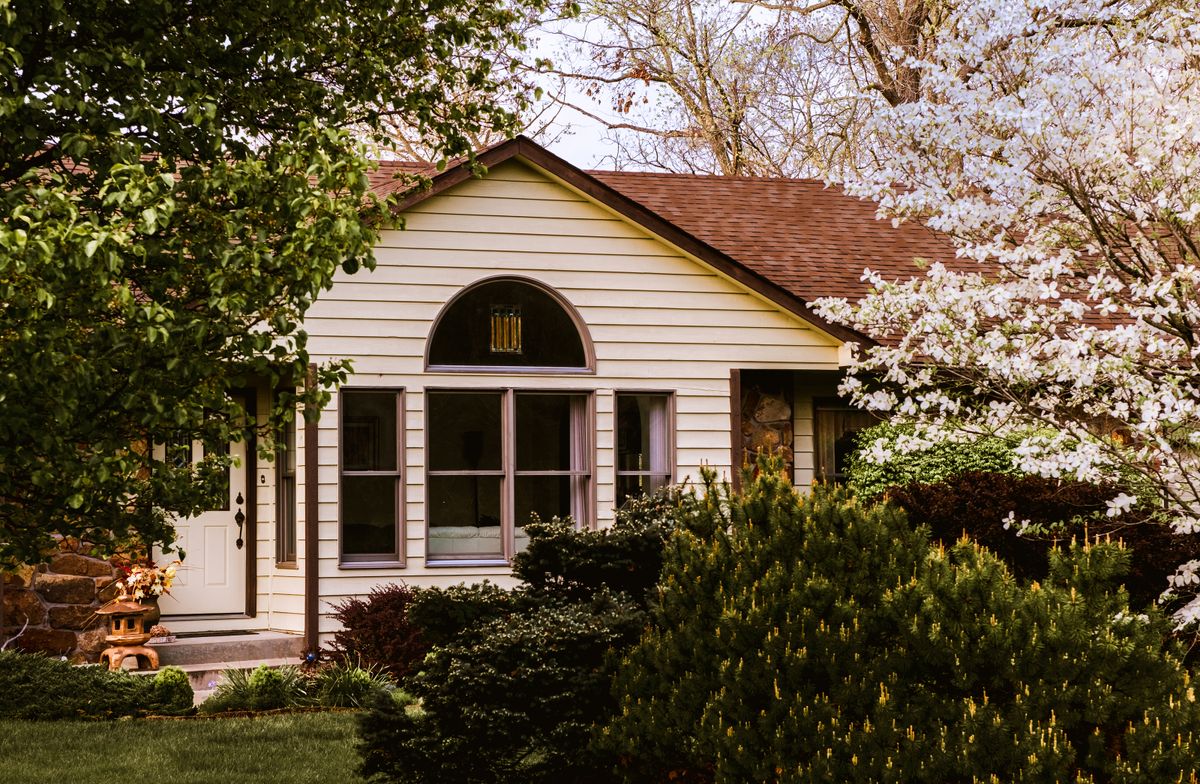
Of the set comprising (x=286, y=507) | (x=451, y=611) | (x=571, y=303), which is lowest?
(x=451, y=611)

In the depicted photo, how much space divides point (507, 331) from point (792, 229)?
502 cm

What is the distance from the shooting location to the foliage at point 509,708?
6996 mm

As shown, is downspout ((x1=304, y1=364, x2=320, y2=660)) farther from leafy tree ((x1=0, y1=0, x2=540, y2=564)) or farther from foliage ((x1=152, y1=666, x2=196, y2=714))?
leafy tree ((x1=0, y1=0, x2=540, y2=564))

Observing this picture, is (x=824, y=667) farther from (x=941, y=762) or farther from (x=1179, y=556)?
(x=1179, y=556)

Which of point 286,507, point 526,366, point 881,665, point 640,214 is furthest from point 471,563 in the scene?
point 881,665

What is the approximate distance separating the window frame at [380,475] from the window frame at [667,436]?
2045 millimetres

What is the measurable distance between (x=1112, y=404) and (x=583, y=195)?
6136 mm

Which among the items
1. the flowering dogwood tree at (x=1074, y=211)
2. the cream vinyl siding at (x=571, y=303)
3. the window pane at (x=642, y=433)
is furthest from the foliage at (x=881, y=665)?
the window pane at (x=642, y=433)

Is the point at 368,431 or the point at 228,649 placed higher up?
the point at 368,431

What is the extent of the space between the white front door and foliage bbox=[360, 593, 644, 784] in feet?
21.2

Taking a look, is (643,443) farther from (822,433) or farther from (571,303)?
(822,433)

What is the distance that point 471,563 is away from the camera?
1234 cm

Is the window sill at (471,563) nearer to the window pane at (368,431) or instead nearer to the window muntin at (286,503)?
the window pane at (368,431)

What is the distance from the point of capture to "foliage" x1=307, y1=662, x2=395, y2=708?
34.5ft
